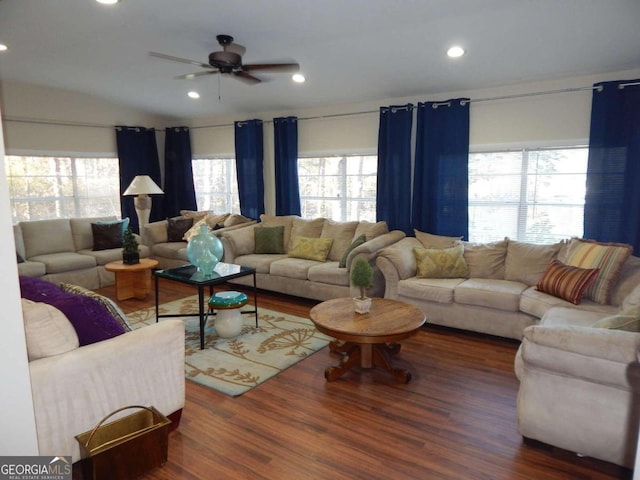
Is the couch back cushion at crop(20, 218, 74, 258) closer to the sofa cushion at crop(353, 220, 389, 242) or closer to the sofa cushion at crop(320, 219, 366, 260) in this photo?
the sofa cushion at crop(320, 219, 366, 260)

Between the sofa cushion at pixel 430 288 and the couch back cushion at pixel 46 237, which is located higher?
the couch back cushion at pixel 46 237

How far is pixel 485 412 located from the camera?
258cm

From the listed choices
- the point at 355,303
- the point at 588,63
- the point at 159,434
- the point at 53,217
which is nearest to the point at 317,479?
the point at 159,434

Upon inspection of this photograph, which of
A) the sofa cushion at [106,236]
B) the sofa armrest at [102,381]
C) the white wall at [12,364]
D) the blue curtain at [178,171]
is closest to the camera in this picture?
the white wall at [12,364]

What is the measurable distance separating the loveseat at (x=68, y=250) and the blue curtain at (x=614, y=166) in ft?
18.0

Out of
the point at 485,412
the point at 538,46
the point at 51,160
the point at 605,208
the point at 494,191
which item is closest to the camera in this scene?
the point at 485,412

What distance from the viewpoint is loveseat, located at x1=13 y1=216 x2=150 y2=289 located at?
5.01 metres

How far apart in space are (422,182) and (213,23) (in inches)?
106

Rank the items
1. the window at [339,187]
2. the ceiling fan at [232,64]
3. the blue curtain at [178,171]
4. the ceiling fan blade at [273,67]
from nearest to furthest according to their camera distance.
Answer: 1. the ceiling fan at [232,64]
2. the ceiling fan blade at [273,67]
3. the window at [339,187]
4. the blue curtain at [178,171]

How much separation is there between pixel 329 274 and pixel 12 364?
3.22 metres

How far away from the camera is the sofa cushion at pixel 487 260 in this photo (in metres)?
4.07

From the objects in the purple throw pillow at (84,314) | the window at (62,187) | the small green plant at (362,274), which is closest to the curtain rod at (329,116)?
the window at (62,187)

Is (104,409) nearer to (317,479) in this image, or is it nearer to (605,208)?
(317,479)

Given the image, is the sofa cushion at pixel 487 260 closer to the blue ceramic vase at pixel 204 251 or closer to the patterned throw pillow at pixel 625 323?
the patterned throw pillow at pixel 625 323
